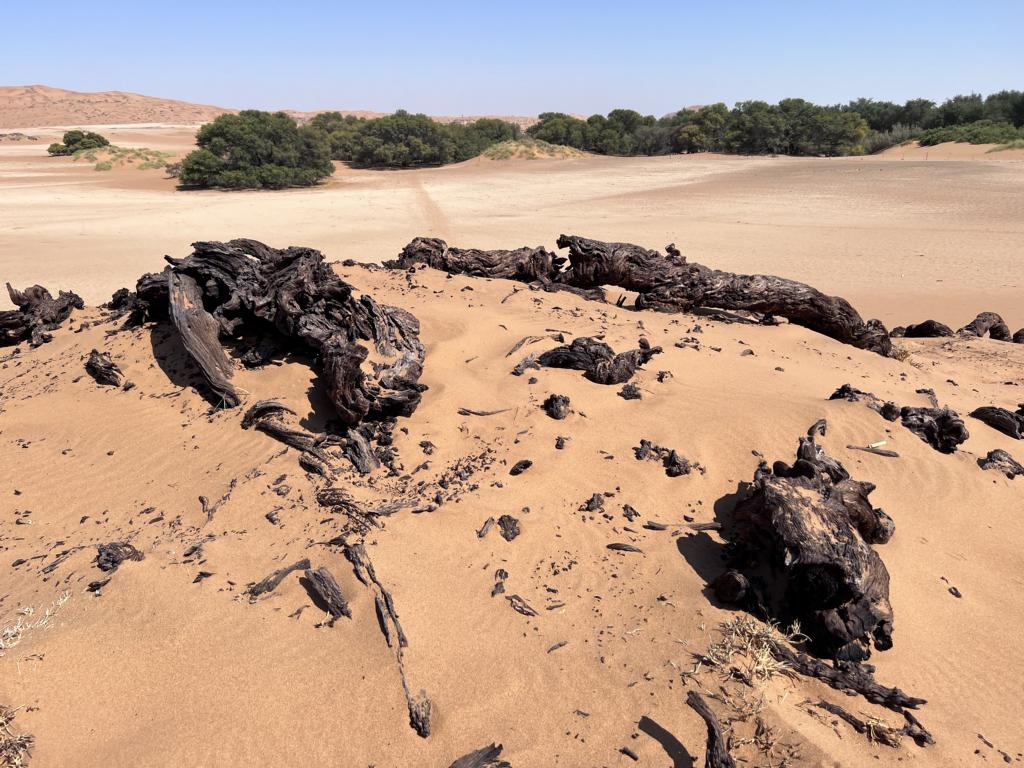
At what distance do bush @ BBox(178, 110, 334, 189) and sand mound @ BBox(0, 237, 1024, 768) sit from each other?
116 feet

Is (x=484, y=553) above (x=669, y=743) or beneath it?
above

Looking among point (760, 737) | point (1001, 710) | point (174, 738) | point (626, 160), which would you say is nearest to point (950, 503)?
point (1001, 710)

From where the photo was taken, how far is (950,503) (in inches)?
205

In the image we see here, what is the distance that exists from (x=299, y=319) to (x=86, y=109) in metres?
141

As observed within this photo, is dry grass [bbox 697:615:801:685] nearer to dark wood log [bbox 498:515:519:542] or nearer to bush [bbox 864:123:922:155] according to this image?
dark wood log [bbox 498:515:519:542]

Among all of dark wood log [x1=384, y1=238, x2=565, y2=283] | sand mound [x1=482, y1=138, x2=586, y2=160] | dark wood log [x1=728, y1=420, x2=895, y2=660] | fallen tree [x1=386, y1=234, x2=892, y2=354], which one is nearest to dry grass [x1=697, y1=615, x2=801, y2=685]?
dark wood log [x1=728, y1=420, x2=895, y2=660]

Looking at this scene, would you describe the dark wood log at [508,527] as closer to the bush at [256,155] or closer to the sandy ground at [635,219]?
the sandy ground at [635,219]

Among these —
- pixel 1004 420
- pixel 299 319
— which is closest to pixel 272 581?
pixel 299 319

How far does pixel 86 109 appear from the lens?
115m

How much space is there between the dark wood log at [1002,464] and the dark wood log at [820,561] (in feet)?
6.38

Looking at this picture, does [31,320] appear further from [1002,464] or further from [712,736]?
[1002,464]

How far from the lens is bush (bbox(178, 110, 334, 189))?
3838 cm

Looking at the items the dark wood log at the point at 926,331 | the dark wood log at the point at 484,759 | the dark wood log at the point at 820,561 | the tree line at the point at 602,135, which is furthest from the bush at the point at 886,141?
the dark wood log at the point at 484,759

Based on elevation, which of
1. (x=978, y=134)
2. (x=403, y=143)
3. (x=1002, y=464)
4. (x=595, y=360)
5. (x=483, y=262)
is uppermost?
(x=978, y=134)
